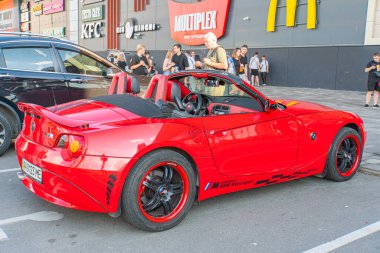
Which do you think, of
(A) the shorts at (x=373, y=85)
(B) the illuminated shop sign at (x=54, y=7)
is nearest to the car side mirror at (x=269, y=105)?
(A) the shorts at (x=373, y=85)

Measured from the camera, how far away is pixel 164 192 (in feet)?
10.9

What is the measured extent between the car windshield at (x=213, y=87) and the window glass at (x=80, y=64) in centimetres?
257

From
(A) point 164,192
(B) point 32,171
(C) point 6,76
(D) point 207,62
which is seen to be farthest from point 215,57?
(B) point 32,171

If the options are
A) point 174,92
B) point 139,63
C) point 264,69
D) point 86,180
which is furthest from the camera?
point 264,69

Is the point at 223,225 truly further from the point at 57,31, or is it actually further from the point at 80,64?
the point at 57,31

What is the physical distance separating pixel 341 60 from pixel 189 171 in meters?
15.5

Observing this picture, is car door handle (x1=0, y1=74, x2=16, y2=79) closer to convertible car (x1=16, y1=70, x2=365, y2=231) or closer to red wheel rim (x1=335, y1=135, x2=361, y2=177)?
convertible car (x1=16, y1=70, x2=365, y2=231)

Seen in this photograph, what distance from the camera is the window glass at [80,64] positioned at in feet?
21.0

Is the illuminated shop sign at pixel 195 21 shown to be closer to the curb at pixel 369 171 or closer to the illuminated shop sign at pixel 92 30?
the illuminated shop sign at pixel 92 30

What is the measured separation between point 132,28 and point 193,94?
2722 centimetres

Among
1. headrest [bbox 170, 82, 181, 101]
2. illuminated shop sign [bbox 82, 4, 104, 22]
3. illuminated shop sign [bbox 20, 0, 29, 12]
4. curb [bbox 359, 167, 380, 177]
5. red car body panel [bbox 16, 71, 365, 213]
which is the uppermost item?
illuminated shop sign [bbox 20, 0, 29, 12]

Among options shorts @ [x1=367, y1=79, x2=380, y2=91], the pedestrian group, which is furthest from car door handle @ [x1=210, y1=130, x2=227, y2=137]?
shorts @ [x1=367, y1=79, x2=380, y2=91]

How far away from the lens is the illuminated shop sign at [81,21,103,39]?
3431 centimetres

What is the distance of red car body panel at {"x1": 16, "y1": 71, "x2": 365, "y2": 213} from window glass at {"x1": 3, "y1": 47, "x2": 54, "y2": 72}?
2.48 meters
